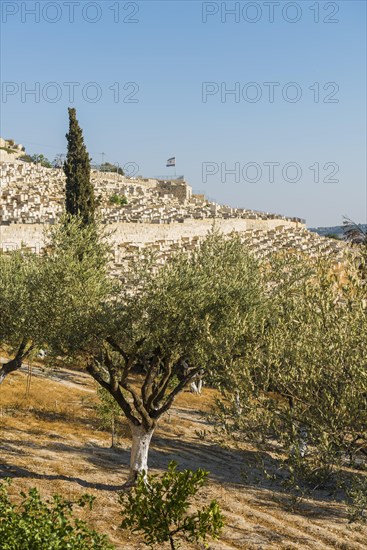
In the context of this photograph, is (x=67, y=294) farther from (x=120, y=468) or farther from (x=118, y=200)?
(x=118, y=200)

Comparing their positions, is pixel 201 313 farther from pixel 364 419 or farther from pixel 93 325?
pixel 364 419

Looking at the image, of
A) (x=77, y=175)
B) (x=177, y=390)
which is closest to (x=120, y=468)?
(x=177, y=390)

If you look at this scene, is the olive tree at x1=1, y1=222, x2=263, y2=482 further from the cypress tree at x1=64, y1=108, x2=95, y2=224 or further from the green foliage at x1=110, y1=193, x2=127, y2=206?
the green foliage at x1=110, y1=193, x2=127, y2=206

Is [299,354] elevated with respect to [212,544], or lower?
elevated

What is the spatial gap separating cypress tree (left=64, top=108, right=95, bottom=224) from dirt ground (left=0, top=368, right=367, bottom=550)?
74.0ft

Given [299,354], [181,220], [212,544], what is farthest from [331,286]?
[181,220]

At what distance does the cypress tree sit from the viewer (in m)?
58.9

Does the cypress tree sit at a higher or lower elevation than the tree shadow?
higher

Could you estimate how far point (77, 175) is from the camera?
59312mm

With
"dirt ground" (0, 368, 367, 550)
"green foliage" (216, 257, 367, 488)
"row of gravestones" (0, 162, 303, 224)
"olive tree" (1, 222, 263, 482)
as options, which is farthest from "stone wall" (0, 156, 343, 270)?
"green foliage" (216, 257, 367, 488)

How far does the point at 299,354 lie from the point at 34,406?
919 inches

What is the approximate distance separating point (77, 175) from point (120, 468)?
37.8m

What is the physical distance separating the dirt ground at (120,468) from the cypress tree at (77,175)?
74.0 feet

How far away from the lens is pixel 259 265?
23.8 meters
